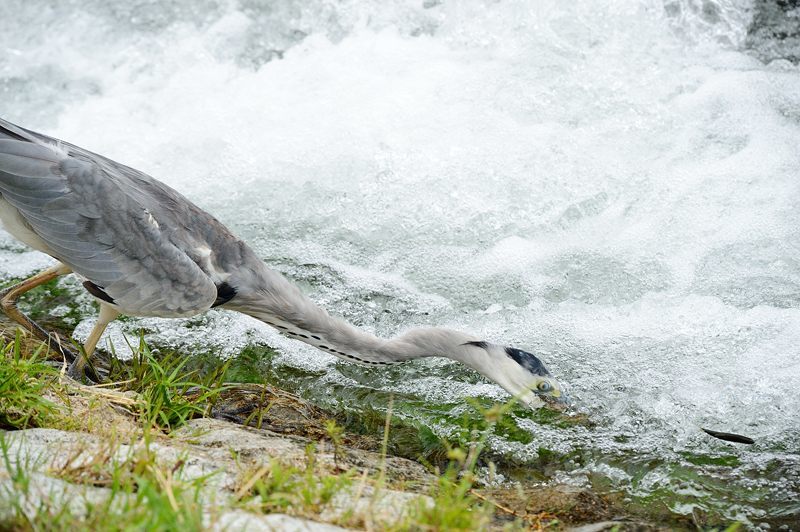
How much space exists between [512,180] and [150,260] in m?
2.88

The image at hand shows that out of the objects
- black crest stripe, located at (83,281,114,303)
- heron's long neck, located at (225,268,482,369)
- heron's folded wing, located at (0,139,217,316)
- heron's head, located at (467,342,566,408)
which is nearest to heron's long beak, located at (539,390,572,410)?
heron's head, located at (467,342,566,408)

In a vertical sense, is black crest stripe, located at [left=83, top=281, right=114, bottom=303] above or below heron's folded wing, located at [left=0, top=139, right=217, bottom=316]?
below

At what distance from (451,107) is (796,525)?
412 centimetres

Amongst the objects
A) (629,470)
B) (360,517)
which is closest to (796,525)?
(629,470)

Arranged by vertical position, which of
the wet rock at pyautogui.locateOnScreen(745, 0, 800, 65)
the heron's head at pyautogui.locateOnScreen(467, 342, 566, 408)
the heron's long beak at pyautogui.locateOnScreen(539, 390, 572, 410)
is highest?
the wet rock at pyautogui.locateOnScreen(745, 0, 800, 65)

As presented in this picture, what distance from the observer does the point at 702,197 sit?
579 cm

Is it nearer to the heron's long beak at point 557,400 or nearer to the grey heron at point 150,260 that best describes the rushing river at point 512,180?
the heron's long beak at point 557,400

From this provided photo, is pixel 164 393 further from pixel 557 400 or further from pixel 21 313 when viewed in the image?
pixel 557 400

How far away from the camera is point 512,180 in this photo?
6039mm

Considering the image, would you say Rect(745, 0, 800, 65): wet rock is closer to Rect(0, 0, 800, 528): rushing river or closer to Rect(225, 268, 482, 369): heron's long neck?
Rect(0, 0, 800, 528): rushing river

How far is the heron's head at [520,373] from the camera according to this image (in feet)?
13.2

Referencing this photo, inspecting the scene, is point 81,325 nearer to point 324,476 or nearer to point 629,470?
point 324,476

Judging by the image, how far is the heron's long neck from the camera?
165 inches

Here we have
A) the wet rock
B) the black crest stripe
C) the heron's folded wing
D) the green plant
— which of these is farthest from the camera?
the wet rock
